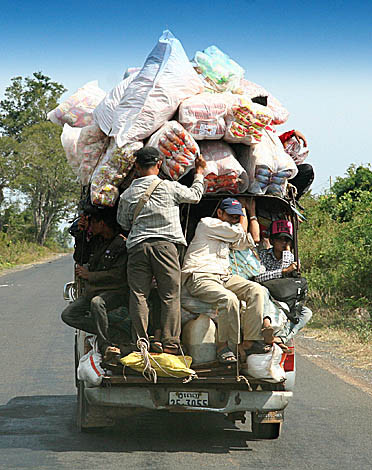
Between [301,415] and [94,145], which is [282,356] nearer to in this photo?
[301,415]

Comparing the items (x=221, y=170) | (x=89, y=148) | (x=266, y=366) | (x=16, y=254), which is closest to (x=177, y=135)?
(x=221, y=170)

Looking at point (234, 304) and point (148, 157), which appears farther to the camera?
point (148, 157)

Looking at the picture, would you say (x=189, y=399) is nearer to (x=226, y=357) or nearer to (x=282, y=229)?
(x=226, y=357)

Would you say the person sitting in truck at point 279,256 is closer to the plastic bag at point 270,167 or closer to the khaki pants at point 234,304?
the plastic bag at point 270,167

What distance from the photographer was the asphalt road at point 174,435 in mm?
5918

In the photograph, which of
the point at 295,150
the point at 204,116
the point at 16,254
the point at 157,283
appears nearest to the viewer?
the point at 157,283

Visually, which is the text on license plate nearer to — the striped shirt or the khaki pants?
the khaki pants

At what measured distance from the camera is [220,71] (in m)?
7.96

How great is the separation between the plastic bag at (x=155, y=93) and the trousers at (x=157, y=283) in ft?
3.64

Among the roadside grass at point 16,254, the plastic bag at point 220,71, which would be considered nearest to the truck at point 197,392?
the plastic bag at point 220,71

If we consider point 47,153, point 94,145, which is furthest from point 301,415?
point 47,153

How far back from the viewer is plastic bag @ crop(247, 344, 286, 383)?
240 inches

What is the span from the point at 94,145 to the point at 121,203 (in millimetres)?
1132

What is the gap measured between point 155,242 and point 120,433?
1.78 metres
